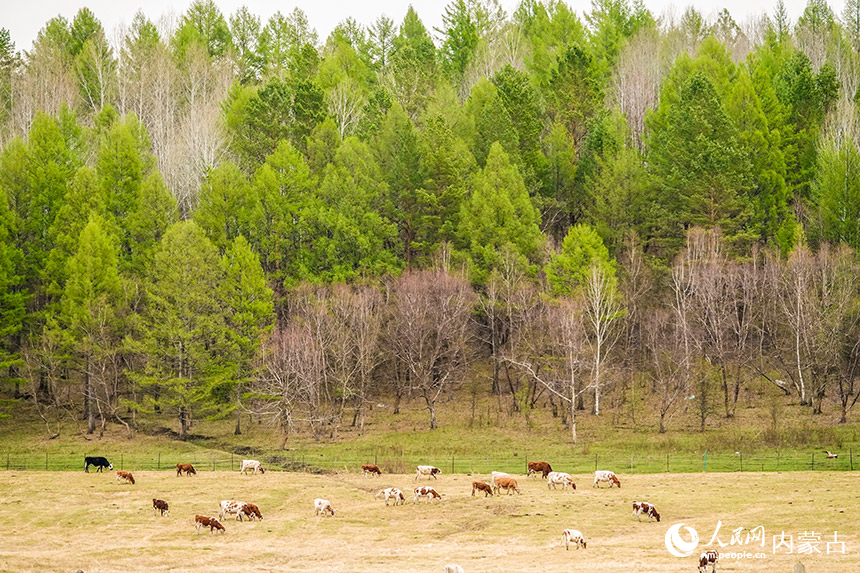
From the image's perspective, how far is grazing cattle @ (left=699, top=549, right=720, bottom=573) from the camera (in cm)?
2644

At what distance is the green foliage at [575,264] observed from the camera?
64.3 metres

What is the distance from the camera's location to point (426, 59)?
317ft

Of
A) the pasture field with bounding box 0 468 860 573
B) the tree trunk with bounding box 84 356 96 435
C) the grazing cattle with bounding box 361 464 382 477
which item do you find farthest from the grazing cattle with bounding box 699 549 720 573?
the tree trunk with bounding box 84 356 96 435

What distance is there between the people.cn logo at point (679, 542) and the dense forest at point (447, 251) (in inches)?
988

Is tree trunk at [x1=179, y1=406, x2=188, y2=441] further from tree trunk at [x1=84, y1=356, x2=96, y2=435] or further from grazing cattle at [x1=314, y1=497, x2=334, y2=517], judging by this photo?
grazing cattle at [x1=314, y1=497, x2=334, y2=517]

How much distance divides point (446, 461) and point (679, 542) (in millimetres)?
22774

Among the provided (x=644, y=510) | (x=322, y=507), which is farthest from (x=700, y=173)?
(x=322, y=507)

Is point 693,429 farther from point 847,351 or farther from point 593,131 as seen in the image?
point 593,131

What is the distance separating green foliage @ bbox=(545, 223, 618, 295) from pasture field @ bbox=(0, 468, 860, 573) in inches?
863

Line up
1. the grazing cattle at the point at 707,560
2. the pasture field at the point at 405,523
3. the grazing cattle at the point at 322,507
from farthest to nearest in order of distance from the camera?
1. the grazing cattle at the point at 322,507
2. the pasture field at the point at 405,523
3. the grazing cattle at the point at 707,560

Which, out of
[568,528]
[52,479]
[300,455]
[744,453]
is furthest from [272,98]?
[568,528]

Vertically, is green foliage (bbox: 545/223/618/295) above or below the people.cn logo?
above

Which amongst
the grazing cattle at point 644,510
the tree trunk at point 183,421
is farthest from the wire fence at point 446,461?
the grazing cattle at point 644,510

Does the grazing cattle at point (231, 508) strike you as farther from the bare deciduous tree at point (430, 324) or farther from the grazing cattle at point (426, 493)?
the bare deciduous tree at point (430, 324)
